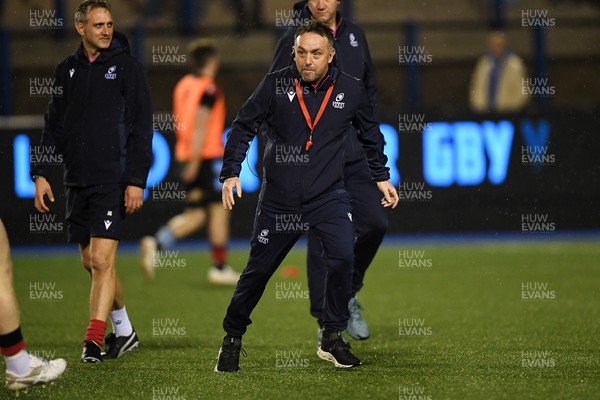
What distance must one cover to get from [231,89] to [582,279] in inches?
283

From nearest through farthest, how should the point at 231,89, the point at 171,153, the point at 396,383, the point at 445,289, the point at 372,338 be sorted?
the point at 396,383
the point at 372,338
the point at 445,289
the point at 171,153
the point at 231,89

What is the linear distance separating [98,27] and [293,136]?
5.28ft

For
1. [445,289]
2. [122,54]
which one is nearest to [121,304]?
[122,54]

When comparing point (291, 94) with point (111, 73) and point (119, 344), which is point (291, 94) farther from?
point (119, 344)

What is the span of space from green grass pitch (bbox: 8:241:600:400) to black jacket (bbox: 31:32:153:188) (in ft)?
4.12

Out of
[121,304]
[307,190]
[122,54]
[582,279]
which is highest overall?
[122,54]

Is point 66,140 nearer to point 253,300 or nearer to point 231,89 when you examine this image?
point 253,300

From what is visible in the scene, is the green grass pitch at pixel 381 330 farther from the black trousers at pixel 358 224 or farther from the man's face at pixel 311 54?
the man's face at pixel 311 54

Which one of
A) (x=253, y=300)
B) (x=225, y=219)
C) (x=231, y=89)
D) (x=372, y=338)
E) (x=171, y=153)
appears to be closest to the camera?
(x=253, y=300)

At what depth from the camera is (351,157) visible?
817 cm

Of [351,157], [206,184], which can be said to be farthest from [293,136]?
[206,184]

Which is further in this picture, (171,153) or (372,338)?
(171,153)

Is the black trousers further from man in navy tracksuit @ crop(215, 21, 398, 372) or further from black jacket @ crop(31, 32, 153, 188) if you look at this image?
black jacket @ crop(31, 32, 153, 188)

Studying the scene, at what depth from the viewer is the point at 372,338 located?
8680 millimetres
